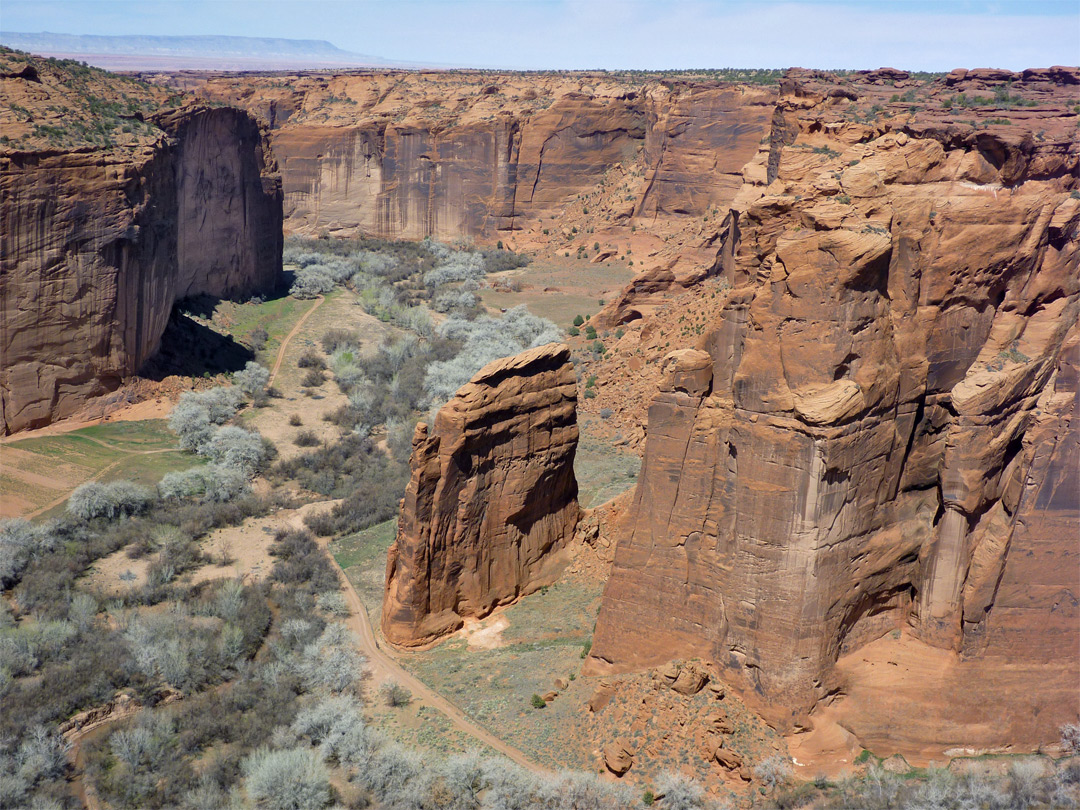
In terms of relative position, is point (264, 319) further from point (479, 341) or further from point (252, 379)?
point (479, 341)

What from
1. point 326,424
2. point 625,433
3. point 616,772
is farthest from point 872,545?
point 326,424

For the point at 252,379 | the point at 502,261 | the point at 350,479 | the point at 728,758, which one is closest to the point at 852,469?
the point at 728,758

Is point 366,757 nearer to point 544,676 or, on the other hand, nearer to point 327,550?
point 544,676

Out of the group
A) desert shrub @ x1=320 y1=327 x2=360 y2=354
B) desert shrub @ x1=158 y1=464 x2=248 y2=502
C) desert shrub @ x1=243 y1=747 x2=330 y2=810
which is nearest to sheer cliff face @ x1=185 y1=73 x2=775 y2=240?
desert shrub @ x1=320 y1=327 x2=360 y2=354

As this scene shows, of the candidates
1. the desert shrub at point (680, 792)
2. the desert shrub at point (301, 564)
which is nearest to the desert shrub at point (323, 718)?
the desert shrub at point (301, 564)

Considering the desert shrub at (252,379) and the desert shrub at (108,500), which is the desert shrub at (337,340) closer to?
the desert shrub at (252,379)
